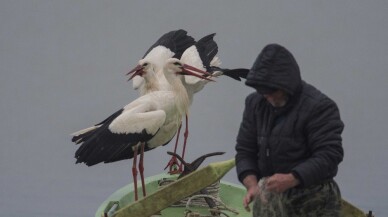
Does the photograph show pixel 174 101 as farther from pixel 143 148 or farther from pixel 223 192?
pixel 223 192

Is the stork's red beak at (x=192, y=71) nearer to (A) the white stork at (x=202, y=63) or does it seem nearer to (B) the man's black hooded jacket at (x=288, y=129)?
(A) the white stork at (x=202, y=63)

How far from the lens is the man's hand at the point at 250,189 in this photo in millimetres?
2078

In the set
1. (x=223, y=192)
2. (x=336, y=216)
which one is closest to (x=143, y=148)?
(x=223, y=192)

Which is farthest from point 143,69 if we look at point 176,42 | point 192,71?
point 176,42

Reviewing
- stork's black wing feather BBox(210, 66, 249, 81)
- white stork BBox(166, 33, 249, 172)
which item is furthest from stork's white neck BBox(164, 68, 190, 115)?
stork's black wing feather BBox(210, 66, 249, 81)

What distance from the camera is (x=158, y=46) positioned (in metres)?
3.98

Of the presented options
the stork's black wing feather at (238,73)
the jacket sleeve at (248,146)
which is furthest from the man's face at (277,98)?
the stork's black wing feather at (238,73)

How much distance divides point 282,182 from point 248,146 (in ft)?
0.73

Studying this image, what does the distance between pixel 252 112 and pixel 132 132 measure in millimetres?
1093

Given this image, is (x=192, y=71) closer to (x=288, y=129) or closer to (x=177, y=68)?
(x=177, y=68)

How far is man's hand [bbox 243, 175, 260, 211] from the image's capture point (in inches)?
81.8

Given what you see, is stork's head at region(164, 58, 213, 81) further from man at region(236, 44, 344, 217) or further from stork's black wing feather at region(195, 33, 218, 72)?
man at region(236, 44, 344, 217)

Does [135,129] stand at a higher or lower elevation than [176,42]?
lower

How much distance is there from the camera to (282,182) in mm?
1975
